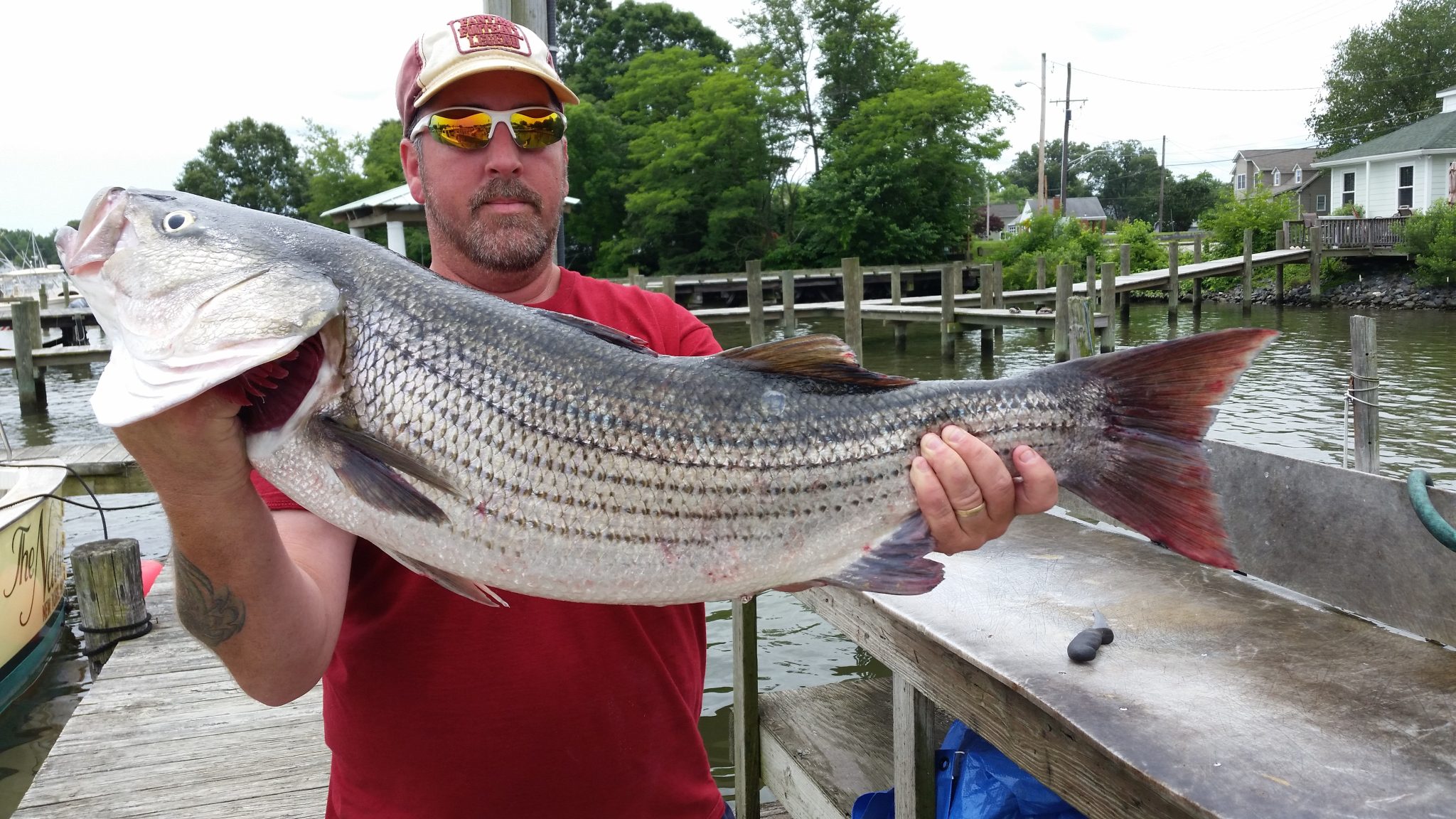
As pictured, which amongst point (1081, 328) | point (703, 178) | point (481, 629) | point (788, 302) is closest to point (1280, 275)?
point (788, 302)

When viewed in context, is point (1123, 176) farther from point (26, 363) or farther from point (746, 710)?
point (746, 710)

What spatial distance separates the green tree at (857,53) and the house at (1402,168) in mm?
21488

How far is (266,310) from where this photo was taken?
1.67 m

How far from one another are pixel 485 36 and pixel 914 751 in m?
2.59

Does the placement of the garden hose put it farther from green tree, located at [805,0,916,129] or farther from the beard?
green tree, located at [805,0,916,129]

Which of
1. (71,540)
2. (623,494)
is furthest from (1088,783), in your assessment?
(71,540)

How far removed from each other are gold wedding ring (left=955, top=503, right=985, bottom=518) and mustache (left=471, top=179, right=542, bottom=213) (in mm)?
1261

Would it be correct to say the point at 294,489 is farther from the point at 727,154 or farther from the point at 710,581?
the point at 727,154

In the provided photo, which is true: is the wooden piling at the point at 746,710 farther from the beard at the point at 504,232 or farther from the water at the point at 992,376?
the beard at the point at 504,232

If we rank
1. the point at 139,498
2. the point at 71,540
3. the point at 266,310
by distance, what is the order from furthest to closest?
the point at 139,498
the point at 71,540
the point at 266,310

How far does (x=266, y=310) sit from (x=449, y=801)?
1.11m

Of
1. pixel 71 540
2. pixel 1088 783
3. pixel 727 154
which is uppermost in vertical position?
pixel 727 154

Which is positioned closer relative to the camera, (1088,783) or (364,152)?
(1088,783)

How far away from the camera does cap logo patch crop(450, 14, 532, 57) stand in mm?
2371
